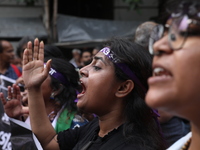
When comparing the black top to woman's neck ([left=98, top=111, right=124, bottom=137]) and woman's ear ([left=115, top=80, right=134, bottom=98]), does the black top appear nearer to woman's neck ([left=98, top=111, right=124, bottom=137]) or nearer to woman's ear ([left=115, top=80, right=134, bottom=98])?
woman's neck ([left=98, top=111, right=124, bottom=137])

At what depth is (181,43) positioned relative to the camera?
134 centimetres

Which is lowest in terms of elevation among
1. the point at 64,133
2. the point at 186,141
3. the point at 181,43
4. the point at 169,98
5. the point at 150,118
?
the point at 64,133

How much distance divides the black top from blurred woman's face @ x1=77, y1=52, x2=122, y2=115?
0.17m

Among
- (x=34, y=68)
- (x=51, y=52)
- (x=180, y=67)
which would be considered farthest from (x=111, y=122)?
(x=51, y=52)

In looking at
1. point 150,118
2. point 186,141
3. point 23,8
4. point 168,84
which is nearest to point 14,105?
point 150,118

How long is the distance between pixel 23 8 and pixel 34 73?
28.2ft

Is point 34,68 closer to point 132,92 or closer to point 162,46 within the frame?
point 132,92

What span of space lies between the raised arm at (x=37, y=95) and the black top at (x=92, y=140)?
0.09 meters

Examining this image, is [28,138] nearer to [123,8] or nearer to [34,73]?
[34,73]

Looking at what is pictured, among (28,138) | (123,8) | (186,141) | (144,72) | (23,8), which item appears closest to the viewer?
(186,141)

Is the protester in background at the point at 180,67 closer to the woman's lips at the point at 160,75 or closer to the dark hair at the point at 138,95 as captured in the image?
the woman's lips at the point at 160,75

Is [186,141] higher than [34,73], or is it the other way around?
[186,141]

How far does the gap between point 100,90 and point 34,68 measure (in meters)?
0.59

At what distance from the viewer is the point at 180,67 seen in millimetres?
1317
